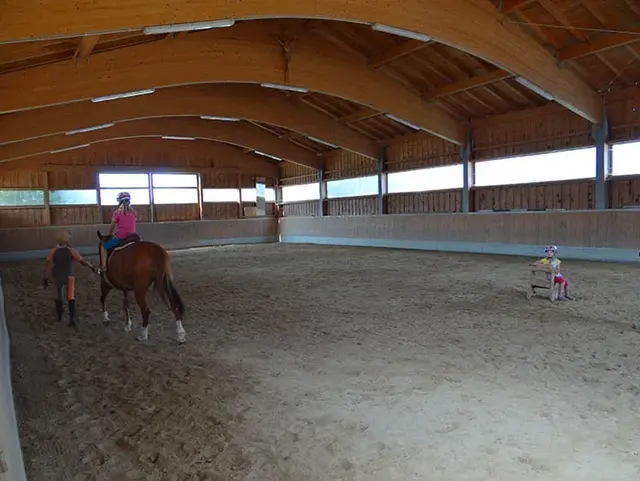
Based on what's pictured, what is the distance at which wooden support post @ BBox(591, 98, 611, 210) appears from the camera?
39.0ft

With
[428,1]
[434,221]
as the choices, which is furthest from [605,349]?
[434,221]

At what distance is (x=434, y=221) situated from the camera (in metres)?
16.0

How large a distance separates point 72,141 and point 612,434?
18246 millimetres

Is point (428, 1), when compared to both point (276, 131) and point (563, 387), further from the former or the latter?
point (276, 131)

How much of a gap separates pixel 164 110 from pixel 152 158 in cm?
889

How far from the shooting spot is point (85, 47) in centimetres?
814

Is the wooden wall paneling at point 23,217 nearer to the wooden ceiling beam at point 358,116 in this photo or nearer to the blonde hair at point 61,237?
the wooden ceiling beam at point 358,116

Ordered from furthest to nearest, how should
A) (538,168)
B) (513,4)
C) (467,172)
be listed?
1. (467,172)
2. (538,168)
3. (513,4)

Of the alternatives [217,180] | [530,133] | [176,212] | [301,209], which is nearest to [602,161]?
[530,133]

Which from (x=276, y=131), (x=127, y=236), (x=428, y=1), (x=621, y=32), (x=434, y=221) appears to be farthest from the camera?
Result: (x=276, y=131)

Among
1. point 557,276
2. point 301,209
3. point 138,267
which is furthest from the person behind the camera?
point 301,209

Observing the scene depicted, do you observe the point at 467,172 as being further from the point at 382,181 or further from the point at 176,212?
the point at 176,212

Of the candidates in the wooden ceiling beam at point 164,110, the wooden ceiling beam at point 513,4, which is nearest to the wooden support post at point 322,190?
the wooden ceiling beam at point 164,110

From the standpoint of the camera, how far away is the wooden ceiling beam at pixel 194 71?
8.99m
